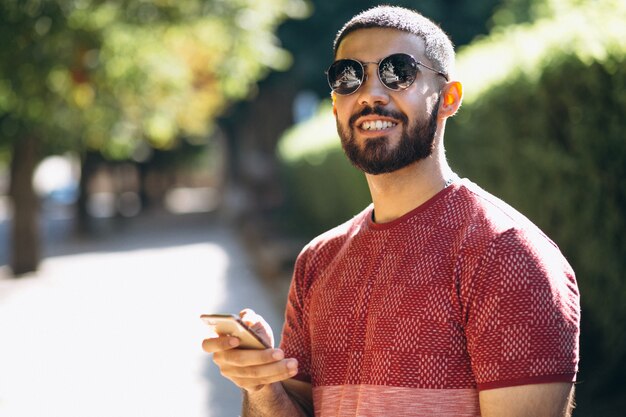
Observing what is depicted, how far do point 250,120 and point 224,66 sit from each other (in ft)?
77.0

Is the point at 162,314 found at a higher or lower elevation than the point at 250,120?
lower

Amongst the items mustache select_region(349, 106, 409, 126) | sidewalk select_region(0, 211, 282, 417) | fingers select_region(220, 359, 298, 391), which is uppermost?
mustache select_region(349, 106, 409, 126)

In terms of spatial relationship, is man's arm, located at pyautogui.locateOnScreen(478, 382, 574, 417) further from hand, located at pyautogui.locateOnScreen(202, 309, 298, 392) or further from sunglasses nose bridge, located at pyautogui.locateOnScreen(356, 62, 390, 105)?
sunglasses nose bridge, located at pyautogui.locateOnScreen(356, 62, 390, 105)

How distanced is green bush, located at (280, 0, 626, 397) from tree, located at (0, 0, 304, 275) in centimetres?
703

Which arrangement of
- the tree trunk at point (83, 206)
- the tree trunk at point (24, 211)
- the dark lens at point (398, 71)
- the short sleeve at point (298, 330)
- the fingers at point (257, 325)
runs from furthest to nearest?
the tree trunk at point (83, 206) < the tree trunk at point (24, 211) < the short sleeve at point (298, 330) < the fingers at point (257, 325) < the dark lens at point (398, 71)

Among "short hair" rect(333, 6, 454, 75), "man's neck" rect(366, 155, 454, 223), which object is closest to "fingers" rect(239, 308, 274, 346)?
"man's neck" rect(366, 155, 454, 223)

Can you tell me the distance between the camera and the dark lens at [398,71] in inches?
98.1

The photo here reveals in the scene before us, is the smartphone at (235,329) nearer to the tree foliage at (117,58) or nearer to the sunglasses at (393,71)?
the sunglasses at (393,71)

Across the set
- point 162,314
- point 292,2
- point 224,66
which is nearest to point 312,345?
point 162,314

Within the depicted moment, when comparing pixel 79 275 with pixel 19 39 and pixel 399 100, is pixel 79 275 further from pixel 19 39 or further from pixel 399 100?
pixel 399 100

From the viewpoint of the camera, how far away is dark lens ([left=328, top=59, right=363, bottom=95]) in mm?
2588

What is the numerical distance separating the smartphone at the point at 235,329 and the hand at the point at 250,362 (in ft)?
0.05

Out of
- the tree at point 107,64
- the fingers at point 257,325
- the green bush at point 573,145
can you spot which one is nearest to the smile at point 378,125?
the fingers at point 257,325

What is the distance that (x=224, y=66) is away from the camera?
52.7ft
